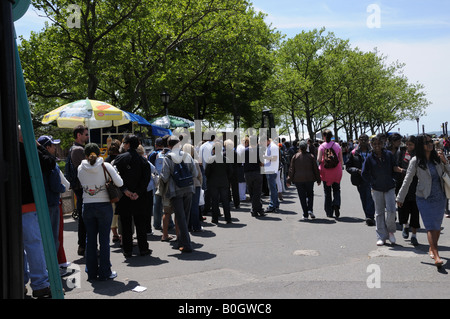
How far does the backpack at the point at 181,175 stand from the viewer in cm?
752

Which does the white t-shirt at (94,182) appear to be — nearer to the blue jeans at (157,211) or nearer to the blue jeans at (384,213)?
the blue jeans at (157,211)

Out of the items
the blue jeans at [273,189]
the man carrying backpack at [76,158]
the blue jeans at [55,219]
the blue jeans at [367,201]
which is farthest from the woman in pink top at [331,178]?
the blue jeans at [55,219]

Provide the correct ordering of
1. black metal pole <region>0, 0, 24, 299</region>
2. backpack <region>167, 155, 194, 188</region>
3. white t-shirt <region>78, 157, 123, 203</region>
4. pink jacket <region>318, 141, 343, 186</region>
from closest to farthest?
1. black metal pole <region>0, 0, 24, 299</region>
2. white t-shirt <region>78, 157, 123, 203</region>
3. backpack <region>167, 155, 194, 188</region>
4. pink jacket <region>318, 141, 343, 186</region>

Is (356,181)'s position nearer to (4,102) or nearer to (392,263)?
(392,263)

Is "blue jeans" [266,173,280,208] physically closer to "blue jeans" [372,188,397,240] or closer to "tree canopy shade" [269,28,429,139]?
"blue jeans" [372,188,397,240]

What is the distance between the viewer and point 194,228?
9.32 meters

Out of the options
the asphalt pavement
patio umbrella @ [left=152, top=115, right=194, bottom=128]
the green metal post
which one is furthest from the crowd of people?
patio umbrella @ [left=152, top=115, right=194, bottom=128]

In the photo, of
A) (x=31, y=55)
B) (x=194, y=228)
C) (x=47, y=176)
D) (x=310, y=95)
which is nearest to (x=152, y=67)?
(x=31, y=55)

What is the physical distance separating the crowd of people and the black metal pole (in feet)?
8.12

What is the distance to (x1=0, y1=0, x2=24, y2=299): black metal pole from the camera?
4.24 feet

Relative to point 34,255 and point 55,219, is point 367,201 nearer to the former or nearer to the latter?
point 55,219

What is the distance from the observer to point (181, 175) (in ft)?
24.8

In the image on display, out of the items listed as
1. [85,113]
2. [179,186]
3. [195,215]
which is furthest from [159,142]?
[85,113]

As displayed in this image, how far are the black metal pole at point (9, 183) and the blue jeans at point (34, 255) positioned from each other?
377cm
